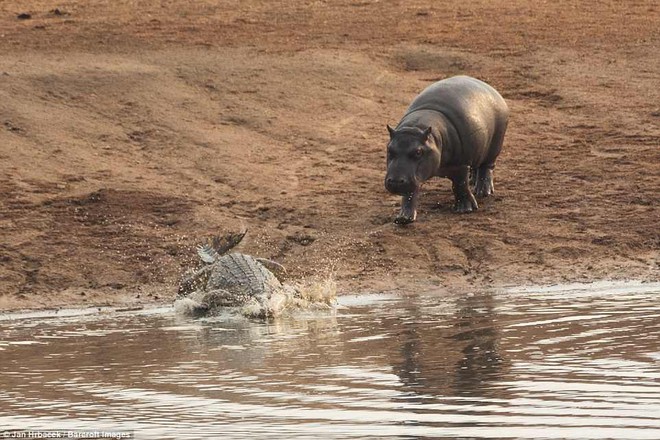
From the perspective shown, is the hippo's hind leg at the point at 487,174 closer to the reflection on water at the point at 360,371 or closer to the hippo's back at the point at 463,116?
the hippo's back at the point at 463,116

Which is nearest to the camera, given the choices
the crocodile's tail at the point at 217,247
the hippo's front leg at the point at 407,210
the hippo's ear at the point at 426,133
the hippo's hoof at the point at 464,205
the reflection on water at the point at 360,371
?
the reflection on water at the point at 360,371

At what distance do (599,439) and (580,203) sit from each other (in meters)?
7.30

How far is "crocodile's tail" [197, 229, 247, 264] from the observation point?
11492mm

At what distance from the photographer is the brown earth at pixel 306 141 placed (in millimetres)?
12141

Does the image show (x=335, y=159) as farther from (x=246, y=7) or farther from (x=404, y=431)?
(x=404, y=431)

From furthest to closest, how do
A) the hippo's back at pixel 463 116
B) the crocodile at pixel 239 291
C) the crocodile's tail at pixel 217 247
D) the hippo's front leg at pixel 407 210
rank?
the hippo's back at pixel 463 116 → the hippo's front leg at pixel 407 210 → the crocodile's tail at pixel 217 247 → the crocodile at pixel 239 291

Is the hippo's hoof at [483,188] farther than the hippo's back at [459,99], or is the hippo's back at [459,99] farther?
the hippo's hoof at [483,188]

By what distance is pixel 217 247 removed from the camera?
11781mm

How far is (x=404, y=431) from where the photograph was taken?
6.59m

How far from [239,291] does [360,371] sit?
104 inches

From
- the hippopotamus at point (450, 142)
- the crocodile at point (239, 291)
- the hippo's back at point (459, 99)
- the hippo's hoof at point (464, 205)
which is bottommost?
the crocodile at point (239, 291)

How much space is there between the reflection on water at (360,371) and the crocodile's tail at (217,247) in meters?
0.87

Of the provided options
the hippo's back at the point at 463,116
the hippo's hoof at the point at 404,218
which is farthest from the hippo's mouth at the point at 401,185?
the hippo's back at the point at 463,116

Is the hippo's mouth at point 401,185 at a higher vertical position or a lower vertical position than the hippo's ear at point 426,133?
lower
